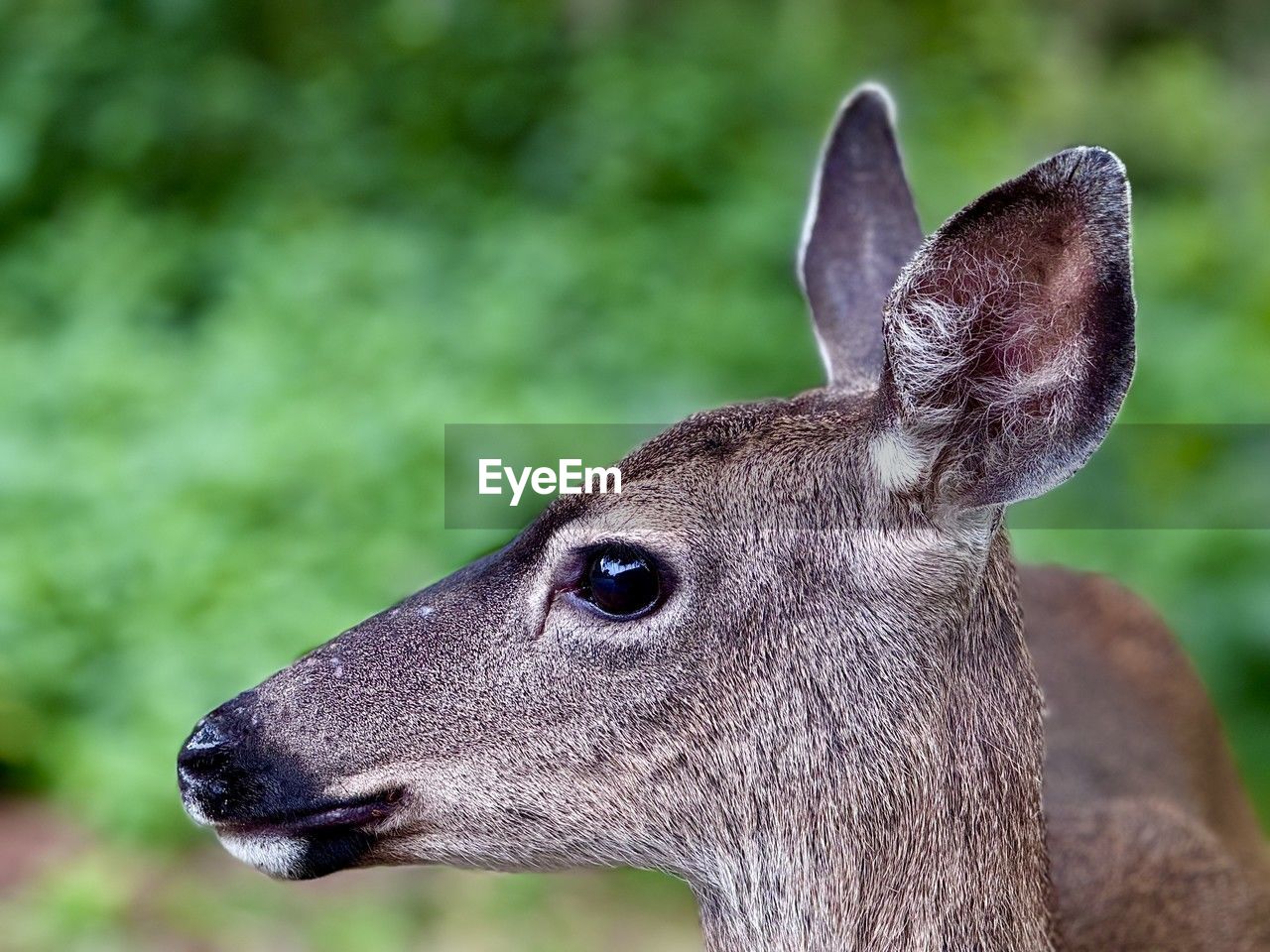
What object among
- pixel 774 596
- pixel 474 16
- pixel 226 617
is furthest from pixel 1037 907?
pixel 474 16

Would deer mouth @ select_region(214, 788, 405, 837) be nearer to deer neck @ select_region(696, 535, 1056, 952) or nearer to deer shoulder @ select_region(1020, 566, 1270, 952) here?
deer neck @ select_region(696, 535, 1056, 952)

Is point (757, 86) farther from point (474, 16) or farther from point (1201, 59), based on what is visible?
point (1201, 59)

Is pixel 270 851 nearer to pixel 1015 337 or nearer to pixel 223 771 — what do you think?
pixel 223 771

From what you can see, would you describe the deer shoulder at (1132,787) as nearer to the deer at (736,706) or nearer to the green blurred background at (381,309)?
the deer at (736,706)

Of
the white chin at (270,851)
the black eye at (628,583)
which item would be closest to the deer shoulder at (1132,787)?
the black eye at (628,583)

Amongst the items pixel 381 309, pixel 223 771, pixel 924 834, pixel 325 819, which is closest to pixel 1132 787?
pixel 924 834
